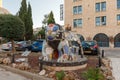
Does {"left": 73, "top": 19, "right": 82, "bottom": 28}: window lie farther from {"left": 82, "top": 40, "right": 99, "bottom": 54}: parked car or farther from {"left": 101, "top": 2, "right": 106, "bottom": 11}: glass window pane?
{"left": 82, "top": 40, "right": 99, "bottom": 54}: parked car

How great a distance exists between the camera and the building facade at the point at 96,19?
125 ft

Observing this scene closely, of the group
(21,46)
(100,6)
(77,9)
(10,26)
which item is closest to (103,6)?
(100,6)

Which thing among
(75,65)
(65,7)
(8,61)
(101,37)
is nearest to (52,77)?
(75,65)

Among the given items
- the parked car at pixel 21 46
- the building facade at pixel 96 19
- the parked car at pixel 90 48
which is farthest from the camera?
the building facade at pixel 96 19

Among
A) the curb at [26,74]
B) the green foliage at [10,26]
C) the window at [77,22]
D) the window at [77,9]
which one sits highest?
the window at [77,9]

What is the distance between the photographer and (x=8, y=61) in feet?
47.6

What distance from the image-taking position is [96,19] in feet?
131

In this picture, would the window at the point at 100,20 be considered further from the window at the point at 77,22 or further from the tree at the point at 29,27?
the tree at the point at 29,27

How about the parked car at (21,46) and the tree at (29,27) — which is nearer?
the parked car at (21,46)

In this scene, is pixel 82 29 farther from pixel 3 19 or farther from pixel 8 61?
pixel 8 61

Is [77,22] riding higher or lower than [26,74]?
higher

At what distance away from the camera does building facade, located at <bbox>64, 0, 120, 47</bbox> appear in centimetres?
3797

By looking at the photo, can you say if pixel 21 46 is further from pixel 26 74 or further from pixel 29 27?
pixel 29 27

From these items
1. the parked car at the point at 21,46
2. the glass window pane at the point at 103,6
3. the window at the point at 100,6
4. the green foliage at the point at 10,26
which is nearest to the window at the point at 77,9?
the window at the point at 100,6
